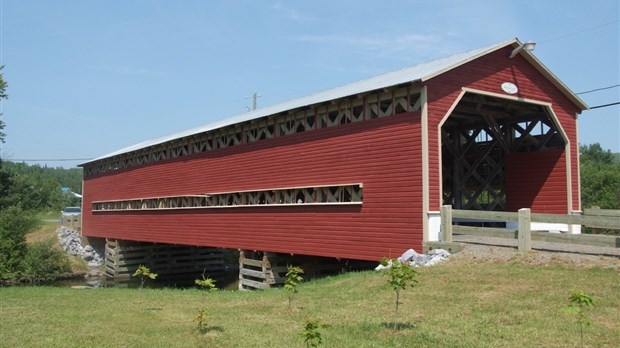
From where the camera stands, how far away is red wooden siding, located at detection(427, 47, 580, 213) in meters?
13.4

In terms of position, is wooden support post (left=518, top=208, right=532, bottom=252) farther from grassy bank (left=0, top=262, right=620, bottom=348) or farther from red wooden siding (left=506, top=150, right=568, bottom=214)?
red wooden siding (left=506, top=150, right=568, bottom=214)

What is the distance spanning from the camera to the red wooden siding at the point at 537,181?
17.0m

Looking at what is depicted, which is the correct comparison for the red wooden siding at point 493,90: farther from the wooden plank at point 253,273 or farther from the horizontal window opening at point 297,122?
the wooden plank at point 253,273

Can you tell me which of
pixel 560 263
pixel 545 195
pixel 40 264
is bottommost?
pixel 40 264

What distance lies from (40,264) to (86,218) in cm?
762

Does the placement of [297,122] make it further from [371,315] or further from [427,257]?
[371,315]

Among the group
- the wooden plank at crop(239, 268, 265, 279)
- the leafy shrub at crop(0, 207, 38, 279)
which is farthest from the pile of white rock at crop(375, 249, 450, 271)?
the leafy shrub at crop(0, 207, 38, 279)

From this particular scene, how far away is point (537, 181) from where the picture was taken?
17672mm

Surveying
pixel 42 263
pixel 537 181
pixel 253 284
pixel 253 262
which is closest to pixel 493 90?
pixel 537 181

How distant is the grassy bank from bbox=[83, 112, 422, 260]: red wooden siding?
234 centimetres

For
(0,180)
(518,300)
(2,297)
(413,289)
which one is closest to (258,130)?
(2,297)

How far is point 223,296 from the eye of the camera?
42.7ft

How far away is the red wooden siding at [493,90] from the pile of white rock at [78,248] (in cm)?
2775

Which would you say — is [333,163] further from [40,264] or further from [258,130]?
[40,264]
